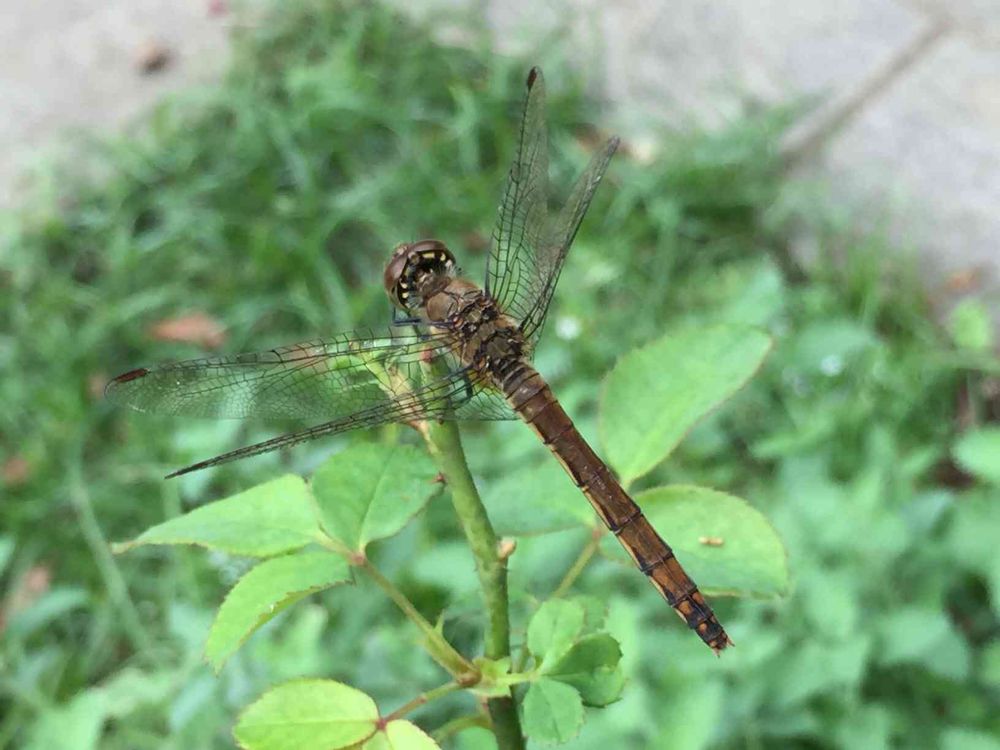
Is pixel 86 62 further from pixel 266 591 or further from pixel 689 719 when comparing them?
pixel 266 591

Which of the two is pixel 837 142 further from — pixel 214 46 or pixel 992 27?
pixel 214 46

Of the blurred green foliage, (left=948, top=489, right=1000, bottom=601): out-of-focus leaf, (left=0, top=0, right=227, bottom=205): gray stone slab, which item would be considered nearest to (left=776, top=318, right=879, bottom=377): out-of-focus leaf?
the blurred green foliage

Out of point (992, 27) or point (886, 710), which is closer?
point (886, 710)

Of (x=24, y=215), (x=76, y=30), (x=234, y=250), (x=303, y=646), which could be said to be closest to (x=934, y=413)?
(x=303, y=646)

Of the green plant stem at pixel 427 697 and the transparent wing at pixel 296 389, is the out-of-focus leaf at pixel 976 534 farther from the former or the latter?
the green plant stem at pixel 427 697

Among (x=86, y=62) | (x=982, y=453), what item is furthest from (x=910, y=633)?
(x=86, y=62)

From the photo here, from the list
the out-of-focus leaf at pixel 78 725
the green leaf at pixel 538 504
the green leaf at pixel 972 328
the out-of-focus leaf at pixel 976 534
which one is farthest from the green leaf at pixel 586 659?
the green leaf at pixel 972 328
